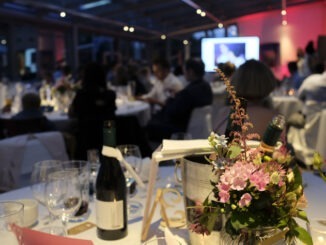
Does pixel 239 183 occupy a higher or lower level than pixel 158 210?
higher

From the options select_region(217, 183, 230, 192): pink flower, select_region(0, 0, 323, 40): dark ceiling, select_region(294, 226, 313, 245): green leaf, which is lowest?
select_region(294, 226, 313, 245): green leaf

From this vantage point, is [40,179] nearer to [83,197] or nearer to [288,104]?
[83,197]

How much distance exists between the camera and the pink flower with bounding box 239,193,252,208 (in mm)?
741

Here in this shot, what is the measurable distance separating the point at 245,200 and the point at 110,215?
1.68 feet

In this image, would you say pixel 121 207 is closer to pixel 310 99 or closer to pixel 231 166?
pixel 231 166

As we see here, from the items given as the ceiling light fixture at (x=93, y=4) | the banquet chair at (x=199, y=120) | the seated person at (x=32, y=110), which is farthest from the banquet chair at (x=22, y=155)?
the ceiling light fixture at (x=93, y=4)

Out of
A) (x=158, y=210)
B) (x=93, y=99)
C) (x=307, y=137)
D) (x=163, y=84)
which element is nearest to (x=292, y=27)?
(x=163, y=84)

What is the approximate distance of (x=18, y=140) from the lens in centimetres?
Result: 212

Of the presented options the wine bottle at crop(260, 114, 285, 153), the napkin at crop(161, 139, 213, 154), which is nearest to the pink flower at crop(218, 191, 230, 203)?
the wine bottle at crop(260, 114, 285, 153)

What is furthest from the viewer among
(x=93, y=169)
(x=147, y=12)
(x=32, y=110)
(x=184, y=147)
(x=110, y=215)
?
(x=147, y=12)

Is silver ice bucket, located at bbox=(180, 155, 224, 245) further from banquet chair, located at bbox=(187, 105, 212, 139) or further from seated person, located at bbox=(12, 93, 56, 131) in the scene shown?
seated person, located at bbox=(12, 93, 56, 131)

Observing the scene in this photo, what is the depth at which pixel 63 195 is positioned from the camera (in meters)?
1.17

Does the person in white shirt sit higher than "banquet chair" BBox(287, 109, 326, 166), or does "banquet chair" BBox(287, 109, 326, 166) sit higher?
the person in white shirt

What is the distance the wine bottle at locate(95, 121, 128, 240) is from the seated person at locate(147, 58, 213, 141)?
286cm
